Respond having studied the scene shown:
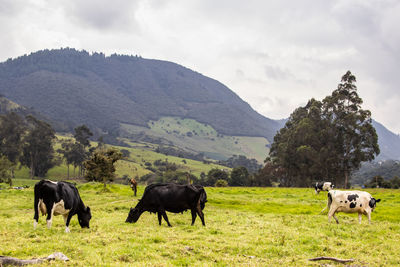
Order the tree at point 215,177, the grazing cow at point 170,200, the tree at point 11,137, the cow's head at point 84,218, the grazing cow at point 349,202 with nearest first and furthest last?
1. the cow's head at point 84,218
2. the grazing cow at point 170,200
3. the grazing cow at point 349,202
4. the tree at point 215,177
5. the tree at point 11,137

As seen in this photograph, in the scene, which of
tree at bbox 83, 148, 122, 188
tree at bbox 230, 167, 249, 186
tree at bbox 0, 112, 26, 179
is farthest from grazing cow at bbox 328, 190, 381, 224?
tree at bbox 0, 112, 26, 179

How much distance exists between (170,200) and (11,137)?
117004 millimetres

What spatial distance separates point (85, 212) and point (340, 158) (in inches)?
2512

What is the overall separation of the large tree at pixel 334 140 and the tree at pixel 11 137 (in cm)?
8781

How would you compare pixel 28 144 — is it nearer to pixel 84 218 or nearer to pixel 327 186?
pixel 327 186

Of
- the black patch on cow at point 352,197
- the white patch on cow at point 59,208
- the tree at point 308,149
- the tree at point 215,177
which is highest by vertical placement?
the tree at point 308,149

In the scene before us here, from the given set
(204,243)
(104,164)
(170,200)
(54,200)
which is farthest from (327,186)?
(54,200)

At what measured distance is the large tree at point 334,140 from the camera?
221 feet

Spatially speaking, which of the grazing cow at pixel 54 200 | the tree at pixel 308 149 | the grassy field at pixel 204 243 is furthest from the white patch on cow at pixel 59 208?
the tree at pixel 308 149

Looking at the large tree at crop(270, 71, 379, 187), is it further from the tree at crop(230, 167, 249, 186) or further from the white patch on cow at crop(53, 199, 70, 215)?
the white patch on cow at crop(53, 199, 70, 215)

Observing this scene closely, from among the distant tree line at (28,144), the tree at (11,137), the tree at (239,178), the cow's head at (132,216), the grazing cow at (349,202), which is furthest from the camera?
the distant tree line at (28,144)

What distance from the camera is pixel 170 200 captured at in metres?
18.6

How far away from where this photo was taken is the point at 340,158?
70.3m

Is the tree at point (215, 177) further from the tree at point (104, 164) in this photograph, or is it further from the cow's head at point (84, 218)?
the cow's head at point (84, 218)
